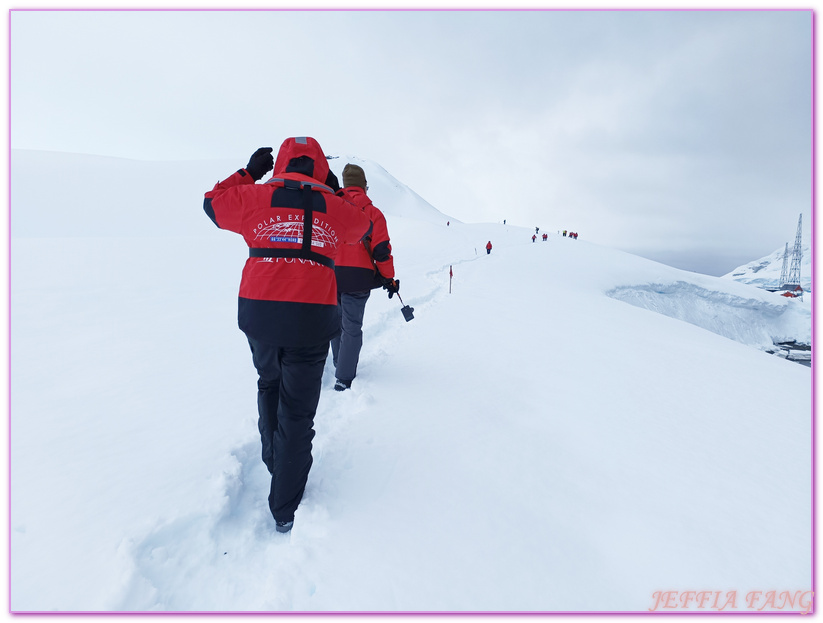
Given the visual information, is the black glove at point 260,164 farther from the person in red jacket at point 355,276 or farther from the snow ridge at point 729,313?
the snow ridge at point 729,313

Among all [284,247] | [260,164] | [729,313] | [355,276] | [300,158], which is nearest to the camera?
[284,247]

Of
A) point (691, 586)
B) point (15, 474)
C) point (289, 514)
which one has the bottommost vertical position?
point (691, 586)

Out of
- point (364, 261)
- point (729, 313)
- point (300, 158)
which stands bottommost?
point (729, 313)

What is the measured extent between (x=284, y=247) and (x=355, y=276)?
175 centimetres

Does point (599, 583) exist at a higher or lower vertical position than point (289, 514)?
lower

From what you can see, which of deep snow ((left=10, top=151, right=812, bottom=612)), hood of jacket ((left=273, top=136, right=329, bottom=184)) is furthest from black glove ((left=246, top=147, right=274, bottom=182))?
deep snow ((left=10, top=151, right=812, bottom=612))

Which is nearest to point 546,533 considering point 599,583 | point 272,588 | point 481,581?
point 599,583

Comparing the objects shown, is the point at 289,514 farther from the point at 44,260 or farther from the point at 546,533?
the point at 44,260

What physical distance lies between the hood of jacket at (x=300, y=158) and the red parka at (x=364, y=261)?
1308 millimetres

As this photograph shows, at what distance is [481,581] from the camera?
5.86ft

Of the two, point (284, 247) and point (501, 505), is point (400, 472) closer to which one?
point (501, 505)

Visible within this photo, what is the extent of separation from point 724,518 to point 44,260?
10261mm

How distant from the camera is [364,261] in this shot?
379 centimetres

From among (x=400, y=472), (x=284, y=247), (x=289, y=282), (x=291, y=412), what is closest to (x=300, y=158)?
(x=284, y=247)
